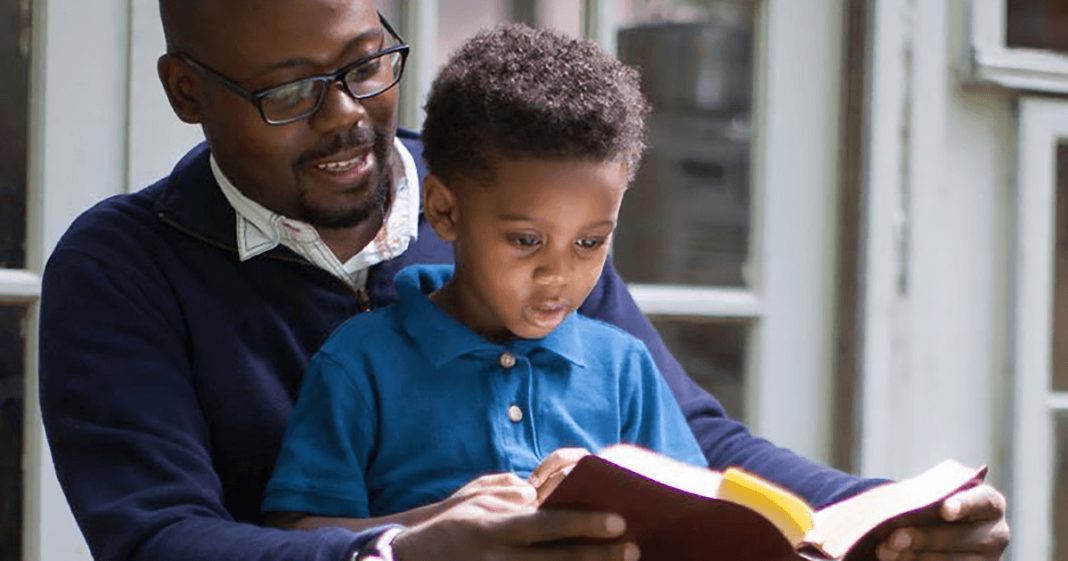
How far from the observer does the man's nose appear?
1.79 meters

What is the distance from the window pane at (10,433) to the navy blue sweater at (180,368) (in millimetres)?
585

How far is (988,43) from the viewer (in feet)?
9.96

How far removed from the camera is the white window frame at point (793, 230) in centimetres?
294

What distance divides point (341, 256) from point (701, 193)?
1151 millimetres

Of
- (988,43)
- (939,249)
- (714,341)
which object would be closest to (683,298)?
(714,341)

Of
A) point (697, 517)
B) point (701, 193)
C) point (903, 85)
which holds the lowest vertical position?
point (697, 517)

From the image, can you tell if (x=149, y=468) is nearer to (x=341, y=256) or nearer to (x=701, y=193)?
(x=341, y=256)

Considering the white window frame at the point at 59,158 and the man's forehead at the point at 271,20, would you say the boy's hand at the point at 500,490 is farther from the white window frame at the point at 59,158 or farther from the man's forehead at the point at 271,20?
the white window frame at the point at 59,158

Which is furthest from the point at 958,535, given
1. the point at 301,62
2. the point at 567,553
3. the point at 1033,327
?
the point at 1033,327

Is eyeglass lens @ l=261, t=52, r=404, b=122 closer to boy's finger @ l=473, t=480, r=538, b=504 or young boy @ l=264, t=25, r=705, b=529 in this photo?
young boy @ l=264, t=25, r=705, b=529

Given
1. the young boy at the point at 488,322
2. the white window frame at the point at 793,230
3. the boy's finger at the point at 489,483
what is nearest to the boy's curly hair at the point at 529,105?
the young boy at the point at 488,322

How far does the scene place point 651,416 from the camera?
72.0 inches

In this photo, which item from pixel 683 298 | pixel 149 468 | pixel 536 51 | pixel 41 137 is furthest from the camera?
pixel 683 298

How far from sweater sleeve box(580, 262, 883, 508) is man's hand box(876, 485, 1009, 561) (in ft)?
0.71
